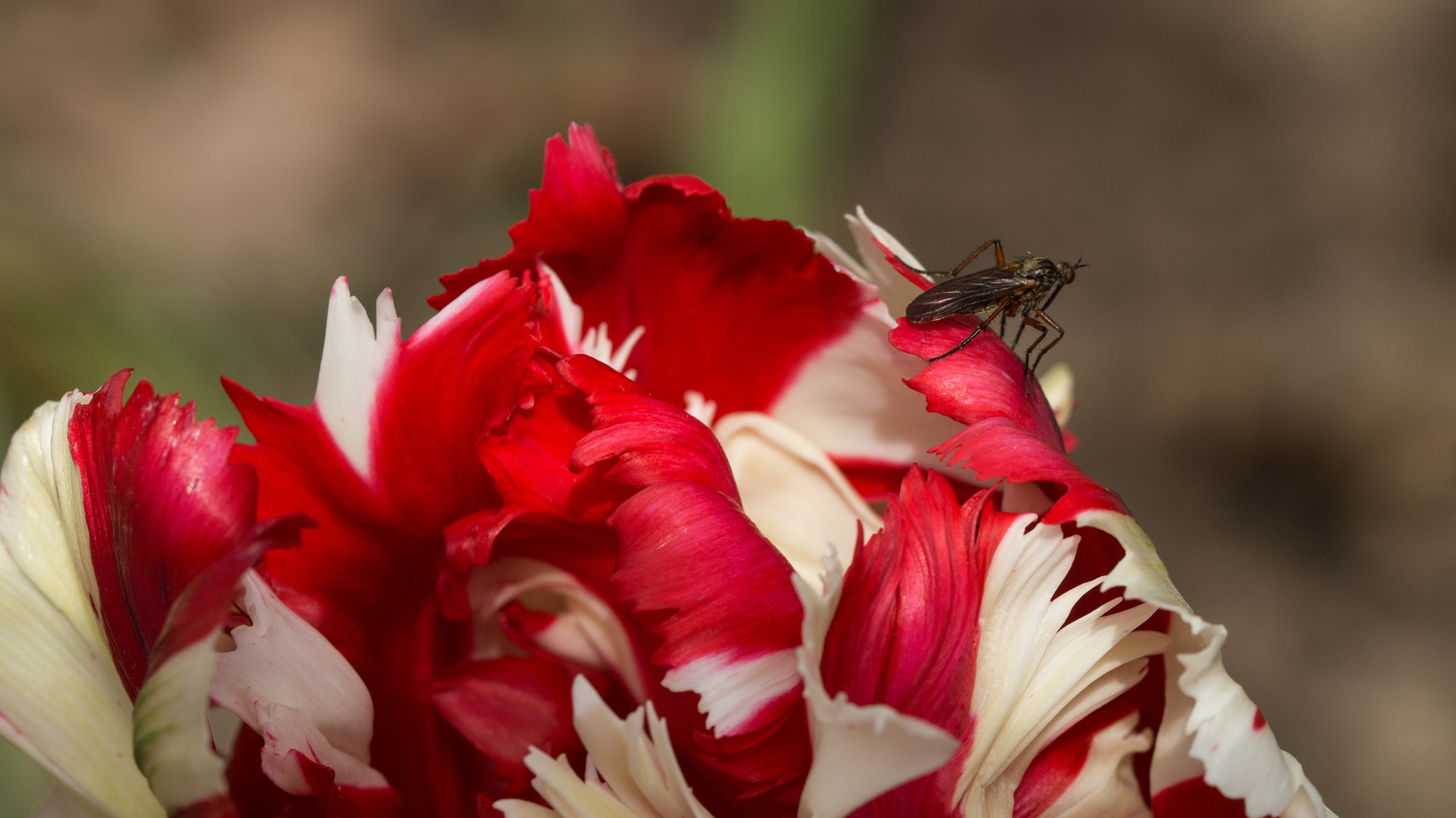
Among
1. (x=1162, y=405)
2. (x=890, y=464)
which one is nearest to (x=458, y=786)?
(x=890, y=464)

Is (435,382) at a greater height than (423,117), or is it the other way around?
(423,117)

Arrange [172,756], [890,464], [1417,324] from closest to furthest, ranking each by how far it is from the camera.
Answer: [172,756], [890,464], [1417,324]

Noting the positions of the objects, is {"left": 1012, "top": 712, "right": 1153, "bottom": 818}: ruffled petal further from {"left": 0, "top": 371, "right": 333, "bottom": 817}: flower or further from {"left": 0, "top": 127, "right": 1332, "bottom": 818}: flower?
{"left": 0, "top": 371, "right": 333, "bottom": 817}: flower

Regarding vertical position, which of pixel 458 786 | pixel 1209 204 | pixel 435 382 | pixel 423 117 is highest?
pixel 423 117

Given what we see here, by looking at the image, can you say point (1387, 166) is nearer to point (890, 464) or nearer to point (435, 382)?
point (890, 464)

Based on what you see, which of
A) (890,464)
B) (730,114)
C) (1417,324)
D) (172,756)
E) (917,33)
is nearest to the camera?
(172,756)

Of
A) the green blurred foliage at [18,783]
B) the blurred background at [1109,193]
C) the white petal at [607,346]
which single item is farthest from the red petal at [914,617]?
the blurred background at [1109,193]
